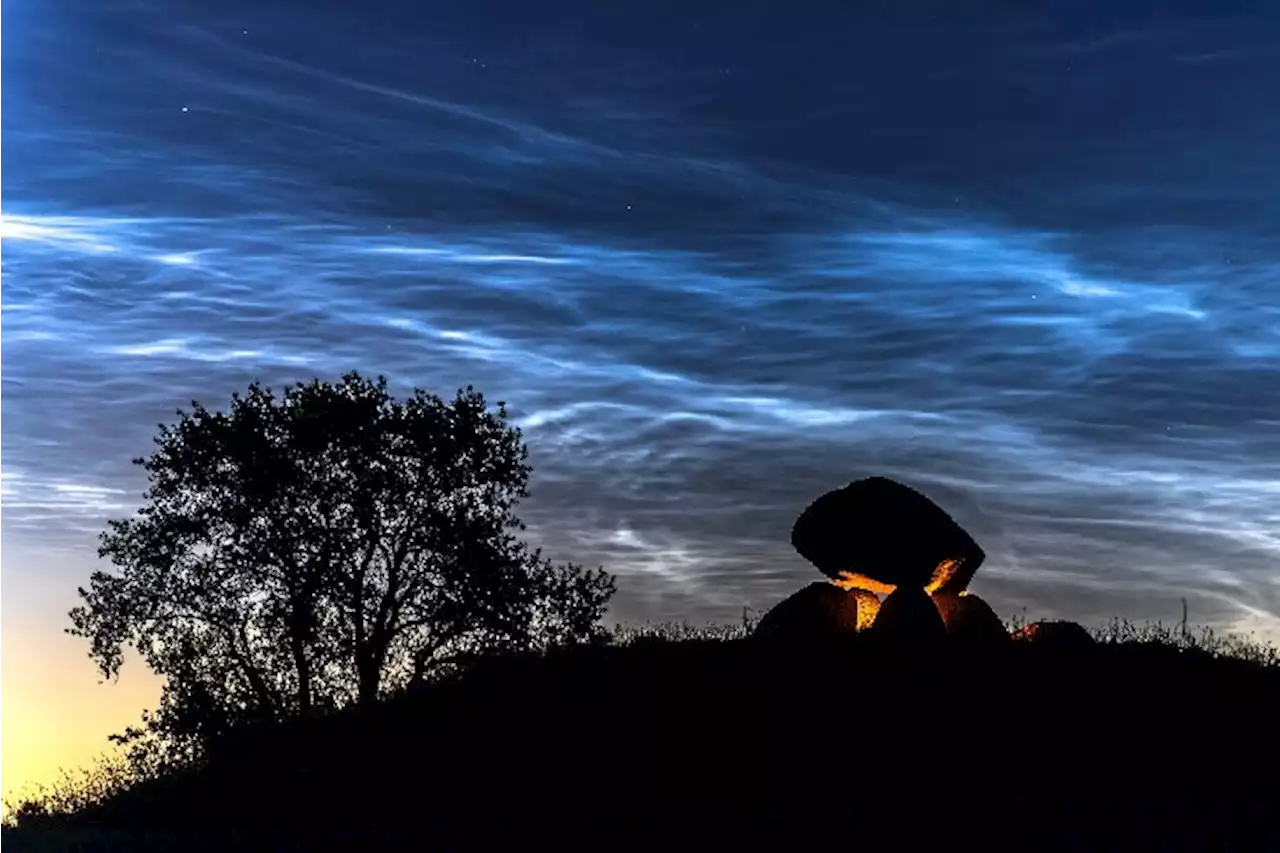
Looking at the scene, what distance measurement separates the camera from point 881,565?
31062 millimetres

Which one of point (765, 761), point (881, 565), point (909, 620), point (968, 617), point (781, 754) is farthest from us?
point (968, 617)

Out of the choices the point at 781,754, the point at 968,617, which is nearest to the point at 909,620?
the point at 968,617

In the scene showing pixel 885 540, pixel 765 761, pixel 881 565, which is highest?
pixel 885 540

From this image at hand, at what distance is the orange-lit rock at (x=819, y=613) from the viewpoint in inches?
1182

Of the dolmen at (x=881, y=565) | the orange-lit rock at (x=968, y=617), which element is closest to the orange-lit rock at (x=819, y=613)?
the dolmen at (x=881, y=565)

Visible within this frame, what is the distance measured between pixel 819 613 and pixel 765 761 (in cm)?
722

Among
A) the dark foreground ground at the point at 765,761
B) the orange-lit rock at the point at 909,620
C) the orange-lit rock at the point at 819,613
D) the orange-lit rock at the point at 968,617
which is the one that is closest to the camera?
the dark foreground ground at the point at 765,761

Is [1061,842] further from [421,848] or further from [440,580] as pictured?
[440,580]

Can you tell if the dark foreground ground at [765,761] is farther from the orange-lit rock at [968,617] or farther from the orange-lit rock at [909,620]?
the orange-lit rock at [968,617]

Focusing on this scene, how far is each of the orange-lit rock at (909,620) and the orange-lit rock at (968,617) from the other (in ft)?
2.17

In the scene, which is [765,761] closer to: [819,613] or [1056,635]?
[819,613]

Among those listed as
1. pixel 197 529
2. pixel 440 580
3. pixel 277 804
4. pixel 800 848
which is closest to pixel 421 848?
pixel 800 848

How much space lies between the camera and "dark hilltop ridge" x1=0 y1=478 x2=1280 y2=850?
1933 cm

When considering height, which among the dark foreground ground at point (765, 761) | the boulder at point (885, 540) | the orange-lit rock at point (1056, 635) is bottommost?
the dark foreground ground at point (765, 761)
